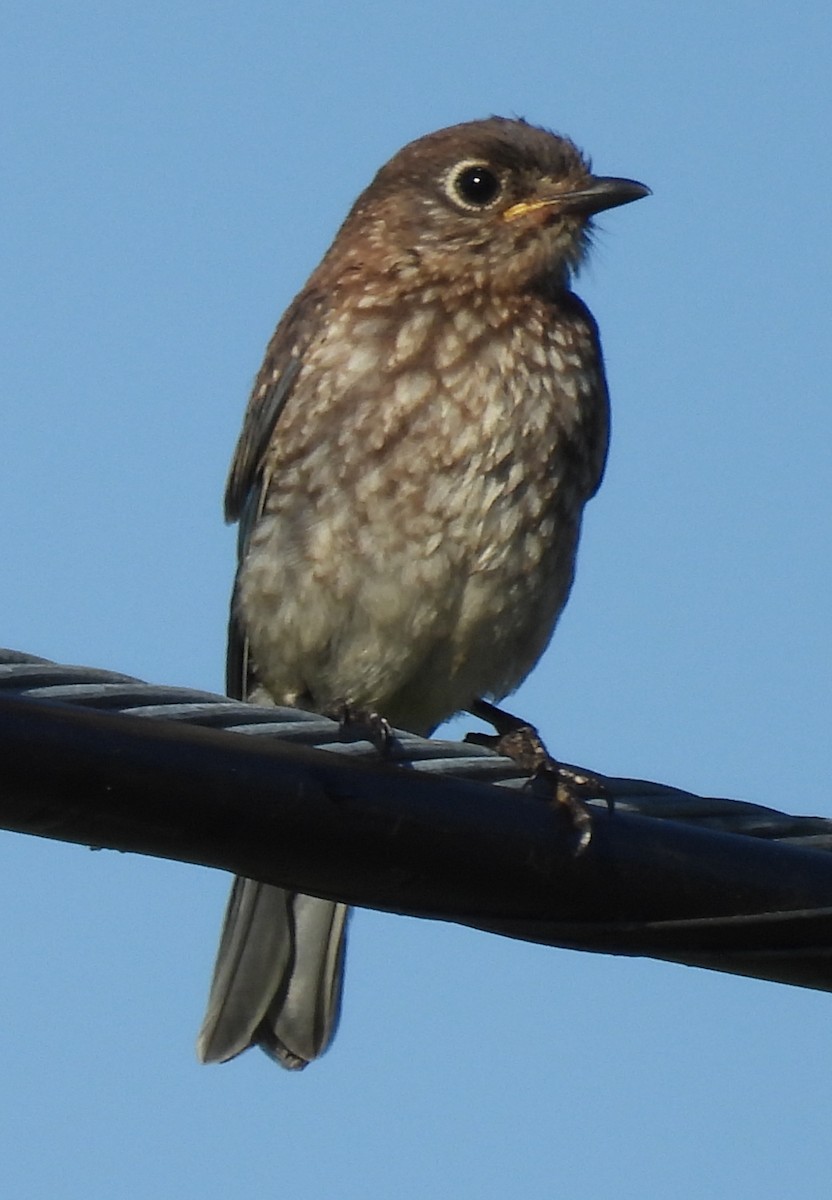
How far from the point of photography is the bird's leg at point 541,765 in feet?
12.4

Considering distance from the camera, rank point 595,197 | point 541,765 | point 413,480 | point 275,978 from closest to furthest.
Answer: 1. point 541,765
2. point 413,480
3. point 275,978
4. point 595,197

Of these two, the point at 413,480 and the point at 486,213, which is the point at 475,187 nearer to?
the point at 486,213

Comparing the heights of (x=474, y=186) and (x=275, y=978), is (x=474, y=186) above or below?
above

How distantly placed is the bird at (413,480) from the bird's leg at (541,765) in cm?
11

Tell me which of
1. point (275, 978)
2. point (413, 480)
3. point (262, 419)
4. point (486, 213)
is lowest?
point (275, 978)

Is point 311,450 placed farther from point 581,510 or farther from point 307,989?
point 307,989

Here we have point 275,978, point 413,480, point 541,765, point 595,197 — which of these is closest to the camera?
point 541,765

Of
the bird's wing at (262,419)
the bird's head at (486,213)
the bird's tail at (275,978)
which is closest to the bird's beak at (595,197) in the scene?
the bird's head at (486,213)

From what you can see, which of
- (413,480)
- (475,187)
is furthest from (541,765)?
(475,187)

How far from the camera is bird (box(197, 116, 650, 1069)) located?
6812mm

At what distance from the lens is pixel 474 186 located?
7676 mm

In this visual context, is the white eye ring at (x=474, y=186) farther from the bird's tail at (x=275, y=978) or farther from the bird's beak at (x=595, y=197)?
the bird's tail at (x=275, y=978)

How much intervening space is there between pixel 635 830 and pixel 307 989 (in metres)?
3.29

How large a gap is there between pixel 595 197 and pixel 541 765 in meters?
2.70
